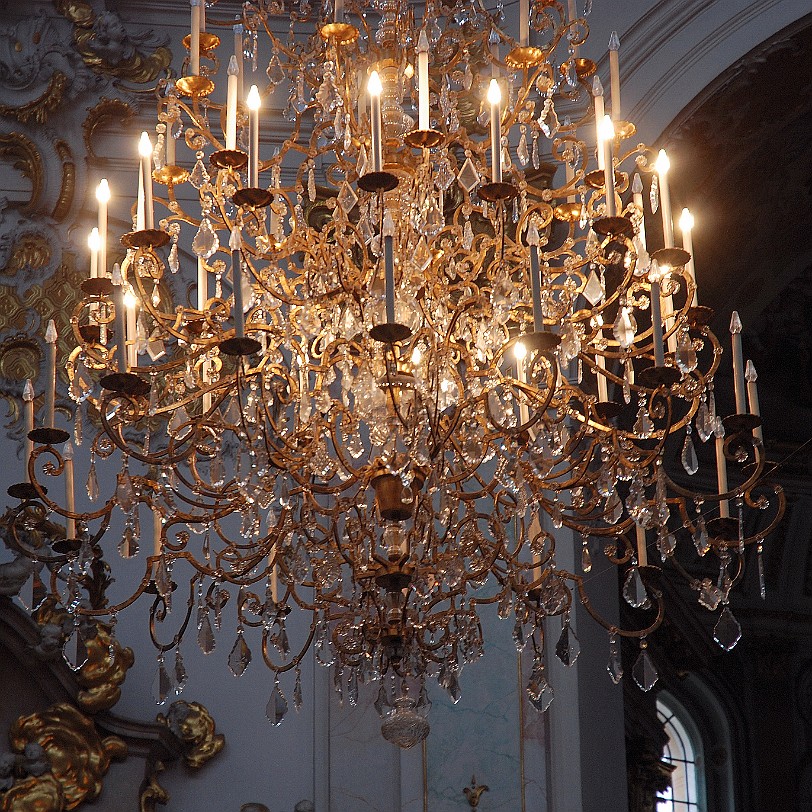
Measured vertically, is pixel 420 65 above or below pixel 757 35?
below

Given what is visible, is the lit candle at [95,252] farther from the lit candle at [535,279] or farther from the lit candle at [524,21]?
the lit candle at [524,21]

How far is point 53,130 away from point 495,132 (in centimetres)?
400

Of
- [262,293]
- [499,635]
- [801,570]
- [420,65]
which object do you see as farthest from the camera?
[801,570]

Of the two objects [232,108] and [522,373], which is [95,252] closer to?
[232,108]

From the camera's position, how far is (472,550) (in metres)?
4.46

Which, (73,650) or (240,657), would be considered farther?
(73,650)

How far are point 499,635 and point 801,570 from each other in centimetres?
514

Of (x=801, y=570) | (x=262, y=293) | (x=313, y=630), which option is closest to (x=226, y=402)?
(x=262, y=293)

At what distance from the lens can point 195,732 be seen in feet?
21.6

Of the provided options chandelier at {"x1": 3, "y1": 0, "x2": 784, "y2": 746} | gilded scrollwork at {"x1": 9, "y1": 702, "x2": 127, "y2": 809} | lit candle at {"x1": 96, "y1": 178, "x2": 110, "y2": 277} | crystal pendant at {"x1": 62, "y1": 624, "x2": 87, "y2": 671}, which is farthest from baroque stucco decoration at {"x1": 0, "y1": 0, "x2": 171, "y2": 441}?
lit candle at {"x1": 96, "y1": 178, "x2": 110, "y2": 277}

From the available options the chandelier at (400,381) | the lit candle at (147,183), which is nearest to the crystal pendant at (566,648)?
the chandelier at (400,381)

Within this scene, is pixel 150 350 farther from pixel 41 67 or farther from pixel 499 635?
pixel 41 67

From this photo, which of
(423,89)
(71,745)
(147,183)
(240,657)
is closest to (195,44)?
(147,183)

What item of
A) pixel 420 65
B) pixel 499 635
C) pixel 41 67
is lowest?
pixel 499 635
